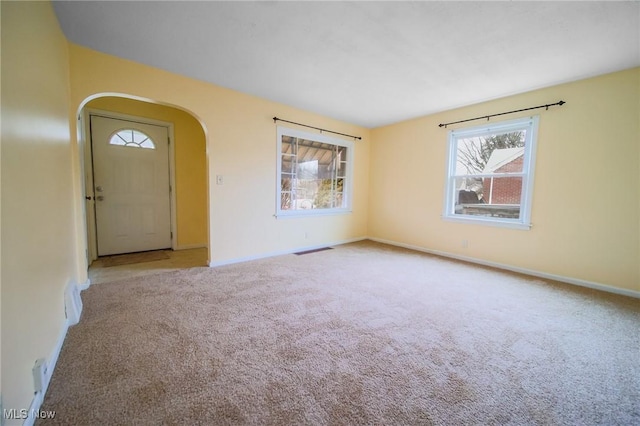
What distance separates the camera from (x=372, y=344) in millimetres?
1793

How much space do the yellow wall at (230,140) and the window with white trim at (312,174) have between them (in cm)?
20

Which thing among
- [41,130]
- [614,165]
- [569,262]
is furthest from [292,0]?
[569,262]

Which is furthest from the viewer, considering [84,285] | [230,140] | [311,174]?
[311,174]

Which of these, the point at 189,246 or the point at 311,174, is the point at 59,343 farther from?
the point at 311,174

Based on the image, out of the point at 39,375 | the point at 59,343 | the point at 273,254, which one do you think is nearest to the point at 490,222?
the point at 273,254

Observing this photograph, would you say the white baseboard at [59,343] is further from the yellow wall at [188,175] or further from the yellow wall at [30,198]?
the yellow wall at [188,175]

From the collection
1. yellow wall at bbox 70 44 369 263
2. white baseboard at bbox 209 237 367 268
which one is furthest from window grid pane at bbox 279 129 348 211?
white baseboard at bbox 209 237 367 268

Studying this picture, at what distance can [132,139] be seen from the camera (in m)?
3.96

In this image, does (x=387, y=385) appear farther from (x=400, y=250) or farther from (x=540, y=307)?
(x=400, y=250)

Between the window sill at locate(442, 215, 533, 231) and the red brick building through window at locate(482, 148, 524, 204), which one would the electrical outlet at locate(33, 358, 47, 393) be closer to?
the window sill at locate(442, 215, 533, 231)

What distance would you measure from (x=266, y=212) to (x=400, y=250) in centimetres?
254

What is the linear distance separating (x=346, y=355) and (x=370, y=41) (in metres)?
2.61

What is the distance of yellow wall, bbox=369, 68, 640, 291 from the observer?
2.71 meters

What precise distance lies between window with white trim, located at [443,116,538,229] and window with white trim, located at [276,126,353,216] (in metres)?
1.96
